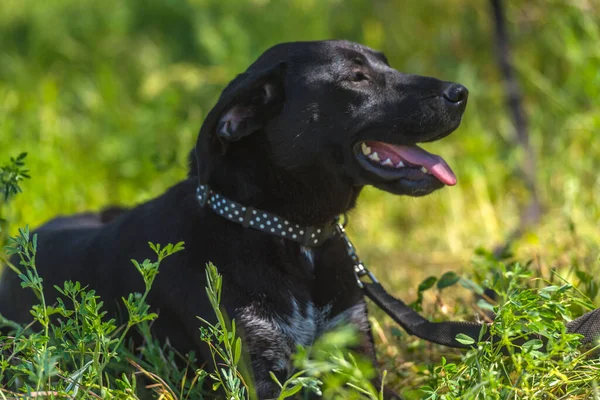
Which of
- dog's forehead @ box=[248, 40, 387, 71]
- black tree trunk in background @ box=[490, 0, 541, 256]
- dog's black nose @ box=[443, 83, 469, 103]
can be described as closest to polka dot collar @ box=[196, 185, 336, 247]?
dog's forehead @ box=[248, 40, 387, 71]

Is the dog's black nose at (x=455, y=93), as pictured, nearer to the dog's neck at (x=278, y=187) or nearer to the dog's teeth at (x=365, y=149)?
the dog's teeth at (x=365, y=149)

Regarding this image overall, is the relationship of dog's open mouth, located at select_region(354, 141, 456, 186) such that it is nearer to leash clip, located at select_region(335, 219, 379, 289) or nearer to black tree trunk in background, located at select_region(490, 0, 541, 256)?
Answer: leash clip, located at select_region(335, 219, 379, 289)

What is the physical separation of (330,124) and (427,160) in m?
0.37

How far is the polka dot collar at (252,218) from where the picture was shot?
3.02 meters

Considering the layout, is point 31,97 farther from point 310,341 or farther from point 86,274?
point 310,341

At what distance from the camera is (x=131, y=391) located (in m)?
2.54

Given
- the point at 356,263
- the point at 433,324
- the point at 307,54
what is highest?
the point at 307,54

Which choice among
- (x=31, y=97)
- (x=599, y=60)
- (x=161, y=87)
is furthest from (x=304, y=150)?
(x=31, y=97)

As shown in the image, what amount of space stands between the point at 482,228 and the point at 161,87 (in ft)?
8.21

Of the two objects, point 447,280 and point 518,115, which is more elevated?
point 518,115

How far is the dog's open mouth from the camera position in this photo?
303 centimetres

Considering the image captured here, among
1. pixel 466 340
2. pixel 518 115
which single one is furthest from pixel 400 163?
pixel 518 115

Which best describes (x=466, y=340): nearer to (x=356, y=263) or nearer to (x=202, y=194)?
(x=356, y=263)

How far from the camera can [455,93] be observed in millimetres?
3033
